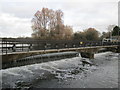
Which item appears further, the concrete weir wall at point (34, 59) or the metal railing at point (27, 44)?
the metal railing at point (27, 44)

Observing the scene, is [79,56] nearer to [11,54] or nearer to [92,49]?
[92,49]

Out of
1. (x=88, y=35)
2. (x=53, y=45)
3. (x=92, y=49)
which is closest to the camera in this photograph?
→ (x=53, y=45)

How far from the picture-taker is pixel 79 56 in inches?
917

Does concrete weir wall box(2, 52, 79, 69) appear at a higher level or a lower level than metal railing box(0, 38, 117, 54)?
lower

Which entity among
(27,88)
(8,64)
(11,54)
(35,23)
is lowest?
(27,88)

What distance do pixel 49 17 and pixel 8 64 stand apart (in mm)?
36347

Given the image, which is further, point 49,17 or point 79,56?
point 49,17

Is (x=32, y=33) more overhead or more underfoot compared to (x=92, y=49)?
more overhead

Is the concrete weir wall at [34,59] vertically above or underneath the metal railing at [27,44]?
underneath

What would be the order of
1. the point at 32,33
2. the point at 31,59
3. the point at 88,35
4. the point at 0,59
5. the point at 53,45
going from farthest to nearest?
the point at 88,35 → the point at 32,33 → the point at 53,45 → the point at 31,59 → the point at 0,59

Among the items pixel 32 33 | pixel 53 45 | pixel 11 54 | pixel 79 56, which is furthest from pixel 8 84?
pixel 32 33

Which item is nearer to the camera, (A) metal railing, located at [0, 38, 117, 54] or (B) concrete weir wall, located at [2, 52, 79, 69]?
(B) concrete weir wall, located at [2, 52, 79, 69]

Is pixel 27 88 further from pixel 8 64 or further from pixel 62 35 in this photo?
pixel 62 35

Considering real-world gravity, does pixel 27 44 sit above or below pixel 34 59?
above
